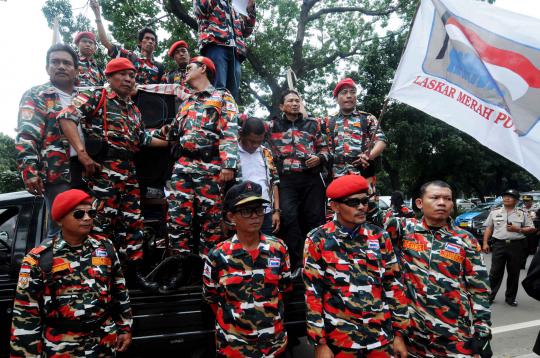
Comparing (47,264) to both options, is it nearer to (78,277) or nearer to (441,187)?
(78,277)

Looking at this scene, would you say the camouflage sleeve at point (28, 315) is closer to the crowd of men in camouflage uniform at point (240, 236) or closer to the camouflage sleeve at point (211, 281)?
the crowd of men in camouflage uniform at point (240, 236)

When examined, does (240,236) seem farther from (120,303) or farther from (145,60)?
(145,60)

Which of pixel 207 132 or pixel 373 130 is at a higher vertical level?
pixel 373 130

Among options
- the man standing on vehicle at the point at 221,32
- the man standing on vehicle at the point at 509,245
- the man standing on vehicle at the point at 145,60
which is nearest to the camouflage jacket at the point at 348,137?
the man standing on vehicle at the point at 221,32

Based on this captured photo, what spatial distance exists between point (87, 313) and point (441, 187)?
2.56 meters

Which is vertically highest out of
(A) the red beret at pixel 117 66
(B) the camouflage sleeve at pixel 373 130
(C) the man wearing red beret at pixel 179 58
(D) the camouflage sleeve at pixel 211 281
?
(C) the man wearing red beret at pixel 179 58

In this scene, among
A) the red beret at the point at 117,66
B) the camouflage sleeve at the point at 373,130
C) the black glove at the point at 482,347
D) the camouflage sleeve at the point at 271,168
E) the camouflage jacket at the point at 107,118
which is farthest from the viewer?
the camouflage sleeve at the point at 373,130

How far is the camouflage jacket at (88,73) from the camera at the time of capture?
188 inches

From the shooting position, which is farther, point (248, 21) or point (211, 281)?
point (248, 21)

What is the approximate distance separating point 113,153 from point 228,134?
1020mm

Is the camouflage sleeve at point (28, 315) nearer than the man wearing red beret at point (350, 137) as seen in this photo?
Yes

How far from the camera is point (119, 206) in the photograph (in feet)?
10.4

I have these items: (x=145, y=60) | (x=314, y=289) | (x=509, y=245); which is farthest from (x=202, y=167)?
(x=509, y=245)

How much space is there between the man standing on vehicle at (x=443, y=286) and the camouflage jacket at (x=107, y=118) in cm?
254
